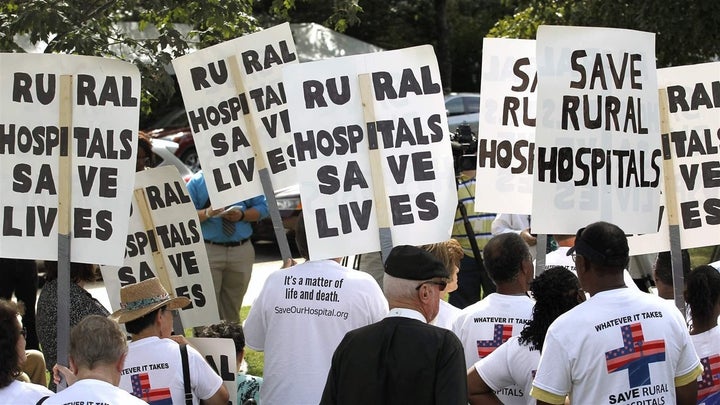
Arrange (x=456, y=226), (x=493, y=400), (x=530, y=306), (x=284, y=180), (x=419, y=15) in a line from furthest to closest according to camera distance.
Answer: (x=419, y=15)
(x=456, y=226)
(x=284, y=180)
(x=530, y=306)
(x=493, y=400)

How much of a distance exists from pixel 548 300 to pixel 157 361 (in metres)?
1.82

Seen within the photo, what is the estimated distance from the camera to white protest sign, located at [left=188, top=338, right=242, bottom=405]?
20.2ft

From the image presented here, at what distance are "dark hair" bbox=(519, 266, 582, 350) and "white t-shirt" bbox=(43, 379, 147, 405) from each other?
73.0 inches

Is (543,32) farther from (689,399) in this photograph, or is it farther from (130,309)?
(130,309)

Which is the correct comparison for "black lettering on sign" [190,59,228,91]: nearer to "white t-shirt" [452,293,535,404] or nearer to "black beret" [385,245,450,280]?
"white t-shirt" [452,293,535,404]

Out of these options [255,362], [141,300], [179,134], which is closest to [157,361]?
[141,300]

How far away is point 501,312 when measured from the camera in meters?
5.78

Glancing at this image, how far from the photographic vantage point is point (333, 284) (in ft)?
19.7

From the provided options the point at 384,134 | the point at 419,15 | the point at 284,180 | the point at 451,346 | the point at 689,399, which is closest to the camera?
the point at 451,346

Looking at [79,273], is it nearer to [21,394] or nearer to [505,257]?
[21,394]

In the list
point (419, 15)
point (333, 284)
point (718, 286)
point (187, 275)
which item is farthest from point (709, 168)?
point (419, 15)

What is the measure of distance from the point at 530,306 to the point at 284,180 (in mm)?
1884

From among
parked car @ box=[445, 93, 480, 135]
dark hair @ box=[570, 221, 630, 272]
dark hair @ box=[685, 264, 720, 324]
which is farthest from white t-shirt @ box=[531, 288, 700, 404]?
parked car @ box=[445, 93, 480, 135]

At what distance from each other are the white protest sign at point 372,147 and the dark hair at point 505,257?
319mm
